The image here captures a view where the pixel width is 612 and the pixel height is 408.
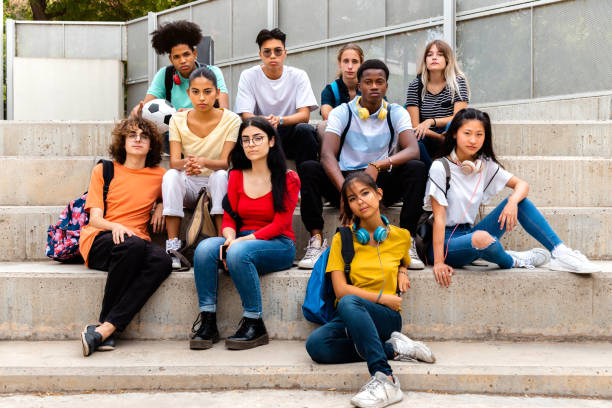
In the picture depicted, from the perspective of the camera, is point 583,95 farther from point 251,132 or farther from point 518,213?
point 251,132

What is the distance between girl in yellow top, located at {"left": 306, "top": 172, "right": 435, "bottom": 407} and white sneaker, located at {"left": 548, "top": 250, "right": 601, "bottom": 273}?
1.06 m

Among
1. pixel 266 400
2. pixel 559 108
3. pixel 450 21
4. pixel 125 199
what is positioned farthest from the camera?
pixel 450 21

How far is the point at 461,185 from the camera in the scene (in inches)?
171

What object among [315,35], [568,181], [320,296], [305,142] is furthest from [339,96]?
[315,35]

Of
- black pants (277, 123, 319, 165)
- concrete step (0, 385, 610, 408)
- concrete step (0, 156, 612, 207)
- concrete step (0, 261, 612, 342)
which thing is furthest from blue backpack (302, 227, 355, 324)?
concrete step (0, 156, 612, 207)

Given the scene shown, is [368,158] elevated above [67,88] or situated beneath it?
situated beneath

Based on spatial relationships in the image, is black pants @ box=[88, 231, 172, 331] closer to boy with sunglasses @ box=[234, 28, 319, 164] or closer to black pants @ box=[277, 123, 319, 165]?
black pants @ box=[277, 123, 319, 165]

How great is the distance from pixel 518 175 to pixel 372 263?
2.13m

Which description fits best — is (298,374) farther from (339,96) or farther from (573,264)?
(339,96)

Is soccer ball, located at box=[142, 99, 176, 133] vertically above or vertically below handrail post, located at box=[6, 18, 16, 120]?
below

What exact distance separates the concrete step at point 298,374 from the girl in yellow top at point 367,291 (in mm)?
100

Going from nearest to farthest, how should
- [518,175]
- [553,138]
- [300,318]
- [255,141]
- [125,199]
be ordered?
[300,318] < [255,141] < [125,199] < [518,175] < [553,138]

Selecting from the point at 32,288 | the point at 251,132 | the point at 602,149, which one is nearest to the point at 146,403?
the point at 32,288

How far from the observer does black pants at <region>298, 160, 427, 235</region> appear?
14.6 feet
